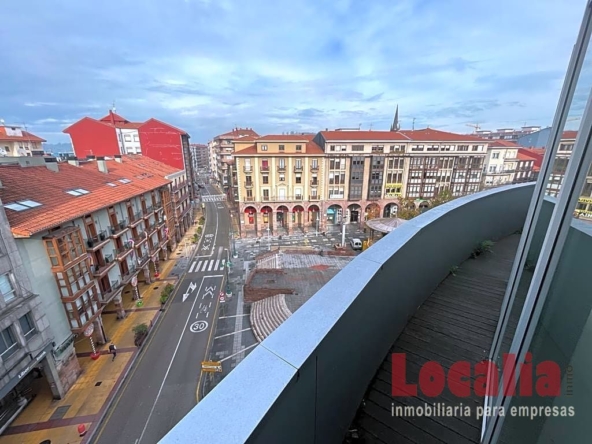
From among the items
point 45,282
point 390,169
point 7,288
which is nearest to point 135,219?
point 45,282

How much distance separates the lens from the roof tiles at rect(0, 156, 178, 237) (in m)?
11.7

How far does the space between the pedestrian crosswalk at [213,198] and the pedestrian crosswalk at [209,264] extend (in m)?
31.8

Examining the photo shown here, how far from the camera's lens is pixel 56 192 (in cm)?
1466

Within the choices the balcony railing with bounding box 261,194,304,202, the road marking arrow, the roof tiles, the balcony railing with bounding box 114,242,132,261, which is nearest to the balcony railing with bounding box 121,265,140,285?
the balcony railing with bounding box 114,242,132,261

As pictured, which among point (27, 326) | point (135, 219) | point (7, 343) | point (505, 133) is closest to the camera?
point (7, 343)

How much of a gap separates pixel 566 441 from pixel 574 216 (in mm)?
1388

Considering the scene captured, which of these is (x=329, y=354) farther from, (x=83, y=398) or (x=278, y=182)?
(x=278, y=182)

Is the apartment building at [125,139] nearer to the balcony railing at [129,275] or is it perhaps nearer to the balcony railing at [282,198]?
the balcony railing at [282,198]

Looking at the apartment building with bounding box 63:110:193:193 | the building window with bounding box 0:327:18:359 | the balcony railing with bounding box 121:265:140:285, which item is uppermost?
the apartment building with bounding box 63:110:193:193

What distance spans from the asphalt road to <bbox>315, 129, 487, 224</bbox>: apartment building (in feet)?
70.2

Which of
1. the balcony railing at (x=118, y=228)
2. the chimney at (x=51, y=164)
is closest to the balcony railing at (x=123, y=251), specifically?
the balcony railing at (x=118, y=228)

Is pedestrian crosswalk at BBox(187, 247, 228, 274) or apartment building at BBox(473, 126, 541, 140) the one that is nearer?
pedestrian crosswalk at BBox(187, 247, 228, 274)

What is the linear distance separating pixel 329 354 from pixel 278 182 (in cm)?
3393

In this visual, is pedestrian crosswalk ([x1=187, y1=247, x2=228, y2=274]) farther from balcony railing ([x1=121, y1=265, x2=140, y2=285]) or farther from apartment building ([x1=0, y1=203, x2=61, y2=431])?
apartment building ([x1=0, y1=203, x2=61, y2=431])
